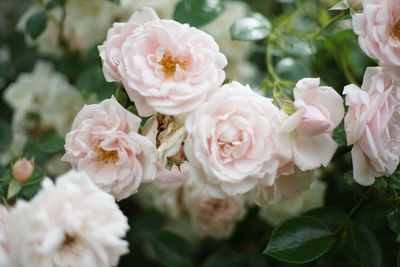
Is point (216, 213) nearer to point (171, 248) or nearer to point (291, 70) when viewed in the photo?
point (171, 248)

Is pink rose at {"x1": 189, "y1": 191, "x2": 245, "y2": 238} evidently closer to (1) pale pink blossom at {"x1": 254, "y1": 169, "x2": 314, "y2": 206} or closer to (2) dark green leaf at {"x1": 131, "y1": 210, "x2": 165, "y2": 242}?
(2) dark green leaf at {"x1": 131, "y1": 210, "x2": 165, "y2": 242}

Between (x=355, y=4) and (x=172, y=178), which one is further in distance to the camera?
(x=172, y=178)

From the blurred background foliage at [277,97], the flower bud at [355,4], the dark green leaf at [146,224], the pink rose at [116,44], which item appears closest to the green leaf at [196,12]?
the blurred background foliage at [277,97]

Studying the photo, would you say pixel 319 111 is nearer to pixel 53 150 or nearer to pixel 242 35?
pixel 242 35

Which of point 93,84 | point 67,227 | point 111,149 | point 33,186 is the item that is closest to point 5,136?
point 93,84

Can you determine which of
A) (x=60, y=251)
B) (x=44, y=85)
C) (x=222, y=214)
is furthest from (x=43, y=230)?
(x=44, y=85)

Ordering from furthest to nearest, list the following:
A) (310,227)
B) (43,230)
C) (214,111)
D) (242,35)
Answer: (242,35)
(310,227)
(214,111)
(43,230)
